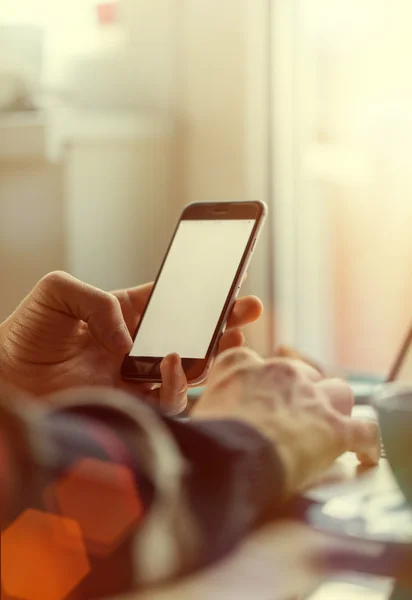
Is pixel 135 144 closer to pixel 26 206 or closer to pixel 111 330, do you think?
pixel 26 206

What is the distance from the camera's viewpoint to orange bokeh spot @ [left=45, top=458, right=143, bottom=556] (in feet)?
1.06

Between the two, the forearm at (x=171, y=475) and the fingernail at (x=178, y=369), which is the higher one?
the forearm at (x=171, y=475)

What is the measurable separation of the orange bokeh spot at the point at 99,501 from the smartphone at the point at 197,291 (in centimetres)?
18

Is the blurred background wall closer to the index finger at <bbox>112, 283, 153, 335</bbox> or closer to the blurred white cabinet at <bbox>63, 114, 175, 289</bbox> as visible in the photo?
the blurred white cabinet at <bbox>63, 114, 175, 289</bbox>

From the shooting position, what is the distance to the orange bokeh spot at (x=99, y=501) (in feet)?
1.06

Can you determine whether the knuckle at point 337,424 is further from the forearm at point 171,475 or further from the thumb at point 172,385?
the thumb at point 172,385

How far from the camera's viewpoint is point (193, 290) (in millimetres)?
544

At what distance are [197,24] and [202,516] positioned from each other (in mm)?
1110

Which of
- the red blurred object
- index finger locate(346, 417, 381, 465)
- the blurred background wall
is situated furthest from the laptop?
the red blurred object

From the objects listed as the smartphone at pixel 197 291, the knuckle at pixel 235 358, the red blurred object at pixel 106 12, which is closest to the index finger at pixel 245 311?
the smartphone at pixel 197 291

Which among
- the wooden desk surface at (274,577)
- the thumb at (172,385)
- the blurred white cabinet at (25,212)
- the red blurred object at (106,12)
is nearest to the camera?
the wooden desk surface at (274,577)

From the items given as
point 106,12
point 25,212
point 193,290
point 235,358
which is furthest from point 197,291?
point 106,12

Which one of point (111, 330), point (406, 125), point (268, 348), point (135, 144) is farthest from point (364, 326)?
point (111, 330)

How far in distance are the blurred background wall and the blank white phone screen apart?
25.1 inches
